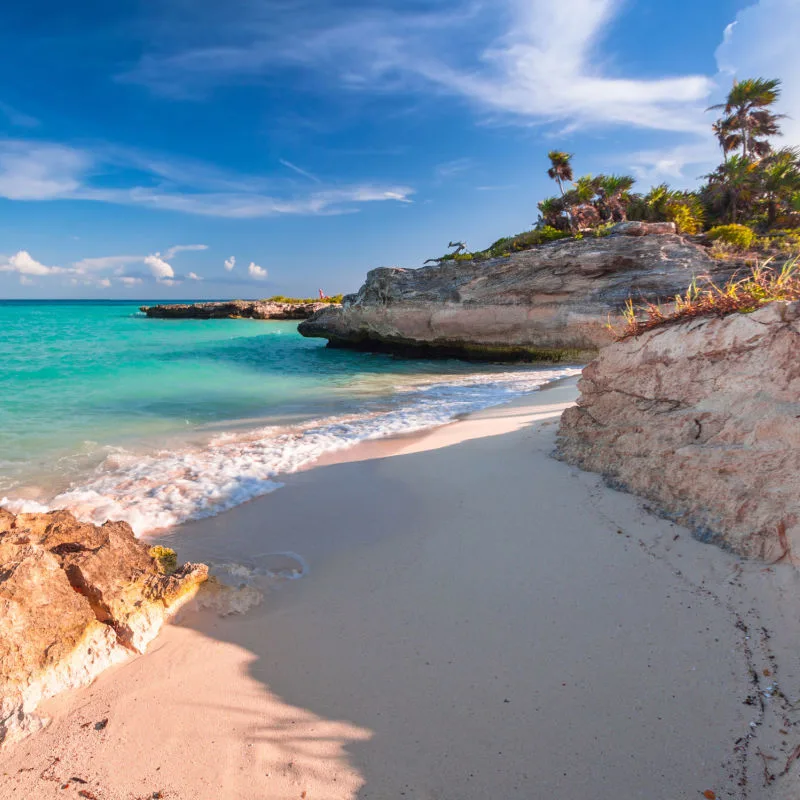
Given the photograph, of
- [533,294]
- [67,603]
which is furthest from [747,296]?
[533,294]

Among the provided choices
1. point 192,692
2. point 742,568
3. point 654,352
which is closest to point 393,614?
point 192,692

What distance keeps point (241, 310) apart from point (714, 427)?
196ft

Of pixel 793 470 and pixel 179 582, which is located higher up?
pixel 793 470

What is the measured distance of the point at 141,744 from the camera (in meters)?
2.05

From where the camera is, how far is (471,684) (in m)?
2.29

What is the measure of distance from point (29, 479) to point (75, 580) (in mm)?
4398

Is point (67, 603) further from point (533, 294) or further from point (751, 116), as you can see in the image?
point (751, 116)

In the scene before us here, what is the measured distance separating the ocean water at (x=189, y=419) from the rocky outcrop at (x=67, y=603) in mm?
1470

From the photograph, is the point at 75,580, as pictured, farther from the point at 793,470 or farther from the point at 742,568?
the point at 793,470

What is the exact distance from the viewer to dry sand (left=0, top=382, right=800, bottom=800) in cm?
184

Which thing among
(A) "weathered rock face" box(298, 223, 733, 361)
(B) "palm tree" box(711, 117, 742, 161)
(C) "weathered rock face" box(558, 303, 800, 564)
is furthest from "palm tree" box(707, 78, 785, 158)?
(C) "weathered rock face" box(558, 303, 800, 564)

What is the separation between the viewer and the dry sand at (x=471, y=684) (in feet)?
6.05

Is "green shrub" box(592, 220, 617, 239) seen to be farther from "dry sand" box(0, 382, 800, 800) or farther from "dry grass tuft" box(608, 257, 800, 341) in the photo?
"dry sand" box(0, 382, 800, 800)

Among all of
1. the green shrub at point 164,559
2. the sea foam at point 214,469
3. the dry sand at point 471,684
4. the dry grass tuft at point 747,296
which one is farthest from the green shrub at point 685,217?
the green shrub at point 164,559
